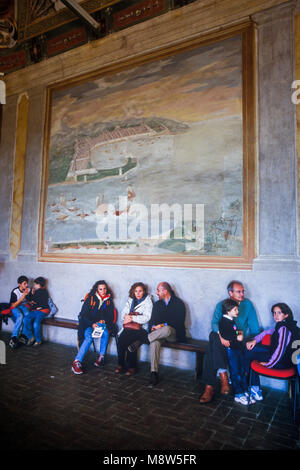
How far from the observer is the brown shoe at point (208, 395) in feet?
11.7

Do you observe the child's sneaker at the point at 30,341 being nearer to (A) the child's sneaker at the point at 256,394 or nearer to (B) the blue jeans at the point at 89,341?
(B) the blue jeans at the point at 89,341

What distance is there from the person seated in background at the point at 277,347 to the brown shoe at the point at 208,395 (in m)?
0.50

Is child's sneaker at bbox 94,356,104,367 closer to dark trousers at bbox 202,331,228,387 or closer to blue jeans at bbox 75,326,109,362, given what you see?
blue jeans at bbox 75,326,109,362

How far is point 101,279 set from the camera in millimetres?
5664

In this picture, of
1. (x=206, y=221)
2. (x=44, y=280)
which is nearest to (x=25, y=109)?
(x=44, y=280)

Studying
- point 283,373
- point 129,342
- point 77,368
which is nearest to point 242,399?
point 283,373

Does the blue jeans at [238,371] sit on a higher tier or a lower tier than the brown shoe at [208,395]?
higher

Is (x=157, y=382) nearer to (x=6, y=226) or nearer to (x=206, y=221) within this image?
(x=206, y=221)

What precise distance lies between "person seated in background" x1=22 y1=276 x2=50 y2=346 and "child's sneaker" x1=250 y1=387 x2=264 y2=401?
3.80 m

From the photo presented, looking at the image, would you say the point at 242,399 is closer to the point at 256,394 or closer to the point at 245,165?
the point at 256,394

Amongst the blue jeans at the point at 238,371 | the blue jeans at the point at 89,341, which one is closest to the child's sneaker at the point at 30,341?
the blue jeans at the point at 89,341

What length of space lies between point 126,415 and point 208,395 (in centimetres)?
100

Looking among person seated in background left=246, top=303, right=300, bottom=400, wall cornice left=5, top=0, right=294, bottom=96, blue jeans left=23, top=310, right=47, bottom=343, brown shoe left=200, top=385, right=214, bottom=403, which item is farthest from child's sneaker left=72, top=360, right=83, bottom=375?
wall cornice left=5, top=0, right=294, bottom=96

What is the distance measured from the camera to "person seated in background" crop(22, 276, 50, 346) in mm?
5676
